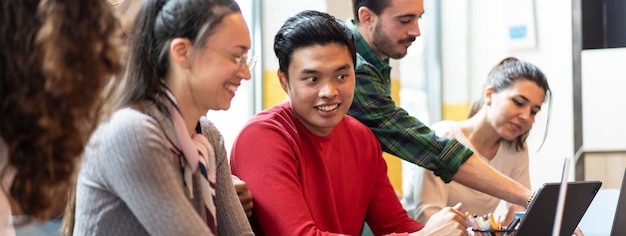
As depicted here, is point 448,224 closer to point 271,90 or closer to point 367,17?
point 367,17

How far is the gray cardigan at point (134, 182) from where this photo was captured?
142 centimetres

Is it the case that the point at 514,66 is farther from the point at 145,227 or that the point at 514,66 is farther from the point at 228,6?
the point at 145,227

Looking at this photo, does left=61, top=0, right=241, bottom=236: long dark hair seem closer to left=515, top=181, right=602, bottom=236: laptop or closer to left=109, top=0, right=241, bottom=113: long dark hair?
left=109, top=0, right=241, bottom=113: long dark hair

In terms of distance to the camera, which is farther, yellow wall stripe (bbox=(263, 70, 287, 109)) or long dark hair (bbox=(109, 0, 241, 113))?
yellow wall stripe (bbox=(263, 70, 287, 109))

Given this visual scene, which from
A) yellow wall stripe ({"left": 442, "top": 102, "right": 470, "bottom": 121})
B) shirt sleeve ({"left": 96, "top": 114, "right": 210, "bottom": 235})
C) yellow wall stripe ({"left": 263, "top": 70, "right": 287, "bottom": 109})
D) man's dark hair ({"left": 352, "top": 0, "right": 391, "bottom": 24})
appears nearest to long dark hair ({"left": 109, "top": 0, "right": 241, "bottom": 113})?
shirt sleeve ({"left": 96, "top": 114, "right": 210, "bottom": 235})

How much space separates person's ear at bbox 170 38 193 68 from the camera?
4.99 feet

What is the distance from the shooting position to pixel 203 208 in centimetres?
160

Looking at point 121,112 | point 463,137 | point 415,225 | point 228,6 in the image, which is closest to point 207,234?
point 121,112

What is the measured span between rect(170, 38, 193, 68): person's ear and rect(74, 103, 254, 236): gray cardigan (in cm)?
9

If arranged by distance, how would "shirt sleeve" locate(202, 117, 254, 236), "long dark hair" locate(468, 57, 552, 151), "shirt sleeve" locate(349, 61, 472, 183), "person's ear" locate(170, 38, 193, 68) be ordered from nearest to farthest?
"person's ear" locate(170, 38, 193, 68), "shirt sleeve" locate(202, 117, 254, 236), "shirt sleeve" locate(349, 61, 472, 183), "long dark hair" locate(468, 57, 552, 151)

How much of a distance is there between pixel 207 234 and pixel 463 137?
184cm

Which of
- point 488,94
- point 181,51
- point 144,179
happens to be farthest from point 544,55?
point 144,179

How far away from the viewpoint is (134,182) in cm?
142

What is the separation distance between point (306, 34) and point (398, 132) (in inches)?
18.9
